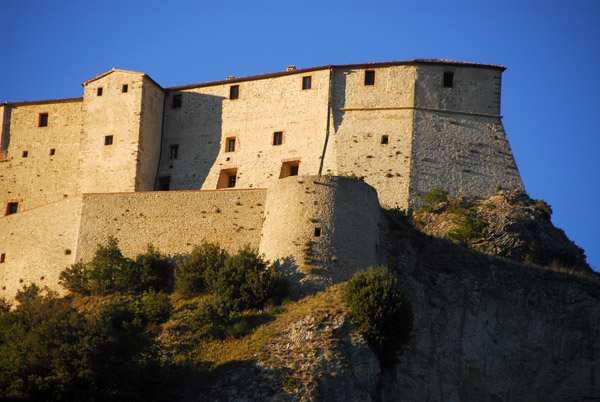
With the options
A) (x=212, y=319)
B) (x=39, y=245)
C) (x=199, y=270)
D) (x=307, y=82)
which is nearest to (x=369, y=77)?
(x=307, y=82)

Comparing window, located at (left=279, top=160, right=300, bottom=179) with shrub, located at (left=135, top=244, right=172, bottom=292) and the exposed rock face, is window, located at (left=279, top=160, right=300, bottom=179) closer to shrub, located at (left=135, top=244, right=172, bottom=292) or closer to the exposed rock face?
the exposed rock face

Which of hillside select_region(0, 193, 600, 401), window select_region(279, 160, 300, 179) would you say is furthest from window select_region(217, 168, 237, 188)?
hillside select_region(0, 193, 600, 401)

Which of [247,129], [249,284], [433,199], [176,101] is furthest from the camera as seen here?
[176,101]

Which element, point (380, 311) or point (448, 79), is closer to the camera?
point (380, 311)

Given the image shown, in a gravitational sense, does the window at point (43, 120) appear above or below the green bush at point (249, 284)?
above

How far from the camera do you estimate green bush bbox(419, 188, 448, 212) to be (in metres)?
46.2

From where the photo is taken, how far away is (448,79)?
163 ft

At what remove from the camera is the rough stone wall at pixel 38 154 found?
52000mm

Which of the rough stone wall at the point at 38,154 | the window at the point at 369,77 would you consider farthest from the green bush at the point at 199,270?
the window at the point at 369,77

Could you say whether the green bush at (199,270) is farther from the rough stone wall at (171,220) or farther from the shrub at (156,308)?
the rough stone wall at (171,220)

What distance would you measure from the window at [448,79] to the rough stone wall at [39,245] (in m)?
20.0

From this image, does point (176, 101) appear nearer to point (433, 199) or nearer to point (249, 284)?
point (433, 199)

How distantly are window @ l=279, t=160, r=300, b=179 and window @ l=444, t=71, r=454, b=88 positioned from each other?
29.2ft

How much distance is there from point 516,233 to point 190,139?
61.2 feet
